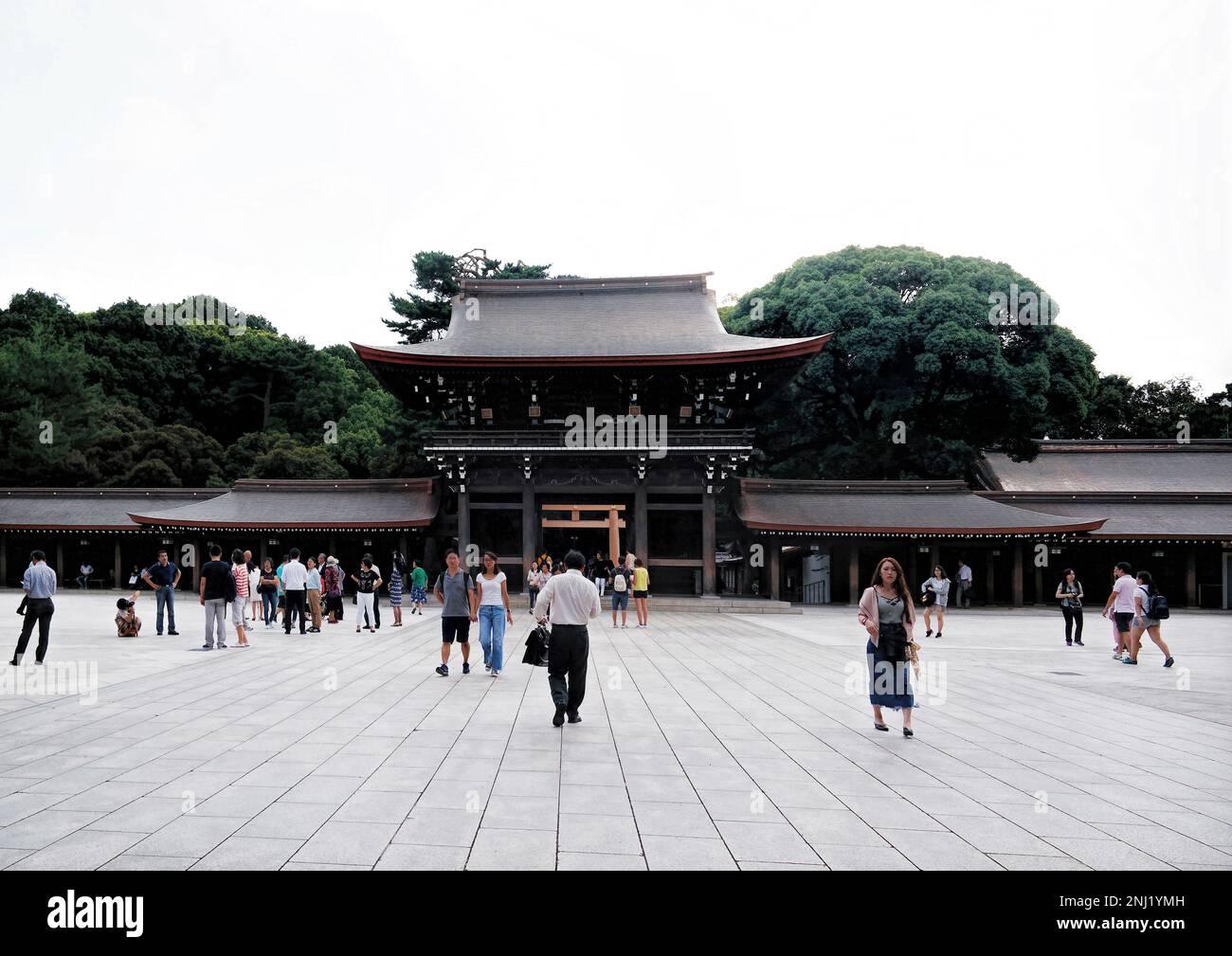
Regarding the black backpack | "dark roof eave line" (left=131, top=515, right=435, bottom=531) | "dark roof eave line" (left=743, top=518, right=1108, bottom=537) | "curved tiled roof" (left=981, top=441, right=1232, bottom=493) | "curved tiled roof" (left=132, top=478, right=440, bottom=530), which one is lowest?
the black backpack

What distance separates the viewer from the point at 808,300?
35219 millimetres

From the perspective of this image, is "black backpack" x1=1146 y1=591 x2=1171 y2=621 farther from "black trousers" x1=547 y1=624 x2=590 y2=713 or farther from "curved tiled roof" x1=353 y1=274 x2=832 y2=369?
"curved tiled roof" x1=353 y1=274 x2=832 y2=369

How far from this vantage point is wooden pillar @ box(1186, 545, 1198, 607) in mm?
27906

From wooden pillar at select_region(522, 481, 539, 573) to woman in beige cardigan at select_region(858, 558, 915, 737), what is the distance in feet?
66.9

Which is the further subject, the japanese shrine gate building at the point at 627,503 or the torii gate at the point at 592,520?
the japanese shrine gate building at the point at 627,503

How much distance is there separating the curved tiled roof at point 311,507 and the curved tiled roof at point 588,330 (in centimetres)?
601

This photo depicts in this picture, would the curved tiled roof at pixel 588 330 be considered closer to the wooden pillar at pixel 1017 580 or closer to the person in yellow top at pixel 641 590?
the person in yellow top at pixel 641 590

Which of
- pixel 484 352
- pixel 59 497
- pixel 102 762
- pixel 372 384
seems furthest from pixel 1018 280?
pixel 372 384

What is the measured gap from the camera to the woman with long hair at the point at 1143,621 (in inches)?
→ 510

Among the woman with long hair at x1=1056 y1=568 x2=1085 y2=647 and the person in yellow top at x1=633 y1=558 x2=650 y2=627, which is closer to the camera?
the woman with long hair at x1=1056 y1=568 x2=1085 y2=647

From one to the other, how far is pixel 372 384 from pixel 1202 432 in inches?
2421

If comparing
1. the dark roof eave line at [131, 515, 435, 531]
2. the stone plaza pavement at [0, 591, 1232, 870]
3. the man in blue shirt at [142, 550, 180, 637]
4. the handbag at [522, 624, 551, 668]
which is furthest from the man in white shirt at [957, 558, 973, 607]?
the man in blue shirt at [142, 550, 180, 637]

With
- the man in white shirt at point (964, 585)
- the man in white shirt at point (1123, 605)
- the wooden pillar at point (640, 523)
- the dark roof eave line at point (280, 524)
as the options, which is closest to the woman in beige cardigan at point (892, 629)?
the man in white shirt at point (1123, 605)

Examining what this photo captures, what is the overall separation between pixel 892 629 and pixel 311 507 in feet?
89.8
